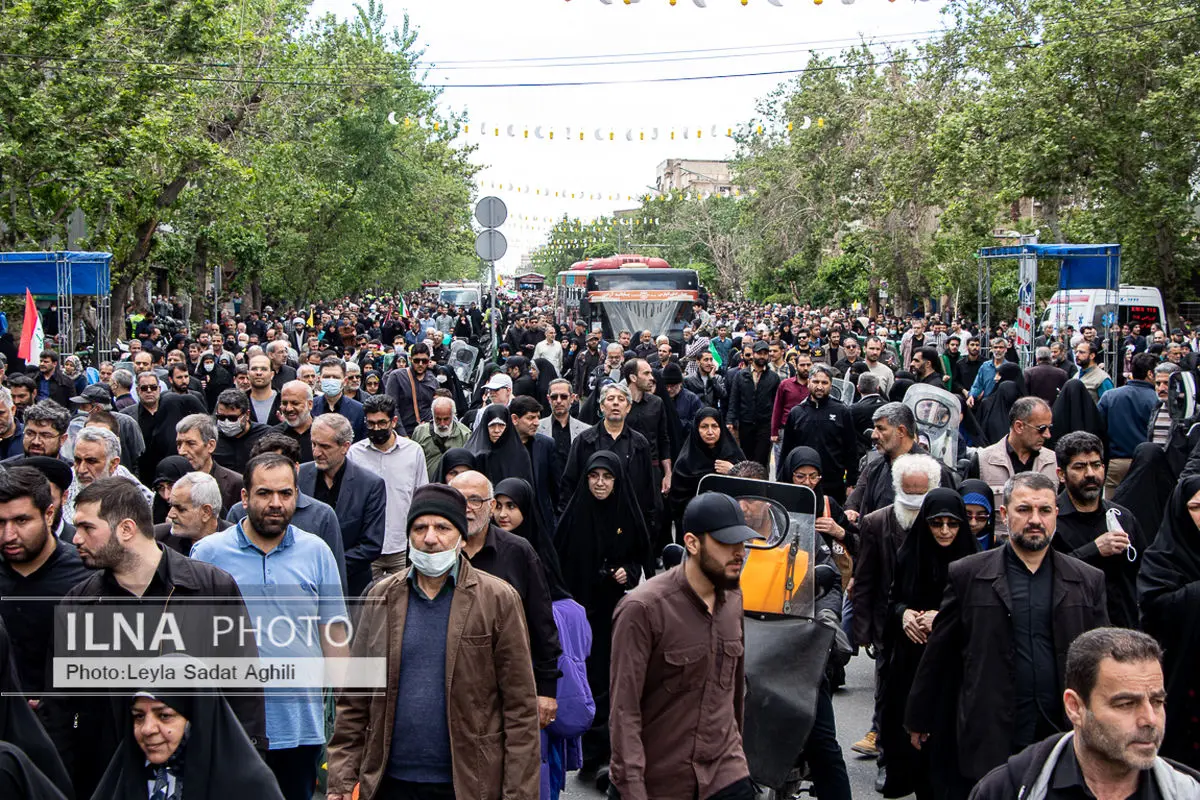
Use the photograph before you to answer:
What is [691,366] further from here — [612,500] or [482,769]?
[482,769]

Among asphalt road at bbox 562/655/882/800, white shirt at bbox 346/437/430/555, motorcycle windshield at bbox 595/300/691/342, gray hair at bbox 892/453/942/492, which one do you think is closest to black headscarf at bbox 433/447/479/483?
white shirt at bbox 346/437/430/555

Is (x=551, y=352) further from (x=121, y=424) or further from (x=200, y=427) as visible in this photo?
(x=200, y=427)

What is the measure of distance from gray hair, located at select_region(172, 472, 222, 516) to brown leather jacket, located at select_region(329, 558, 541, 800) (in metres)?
1.74

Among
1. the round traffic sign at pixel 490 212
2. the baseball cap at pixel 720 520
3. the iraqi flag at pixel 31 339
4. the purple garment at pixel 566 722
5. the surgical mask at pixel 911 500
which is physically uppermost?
the round traffic sign at pixel 490 212

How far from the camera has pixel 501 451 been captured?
29.8 feet

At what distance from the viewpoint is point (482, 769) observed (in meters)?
4.39

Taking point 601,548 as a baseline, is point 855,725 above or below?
below

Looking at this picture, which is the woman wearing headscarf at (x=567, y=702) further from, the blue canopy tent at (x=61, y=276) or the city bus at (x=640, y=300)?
the city bus at (x=640, y=300)

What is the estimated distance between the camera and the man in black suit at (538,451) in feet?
30.1

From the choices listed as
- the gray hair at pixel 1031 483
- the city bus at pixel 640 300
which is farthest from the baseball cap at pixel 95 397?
the city bus at pixel 640 300

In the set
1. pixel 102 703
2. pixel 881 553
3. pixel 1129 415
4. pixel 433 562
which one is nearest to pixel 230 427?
pixel 102 703

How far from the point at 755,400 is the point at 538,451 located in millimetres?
4865

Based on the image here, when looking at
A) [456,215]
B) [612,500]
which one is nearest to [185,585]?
[612,500]

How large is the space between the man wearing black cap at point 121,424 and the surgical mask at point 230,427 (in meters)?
1.02
